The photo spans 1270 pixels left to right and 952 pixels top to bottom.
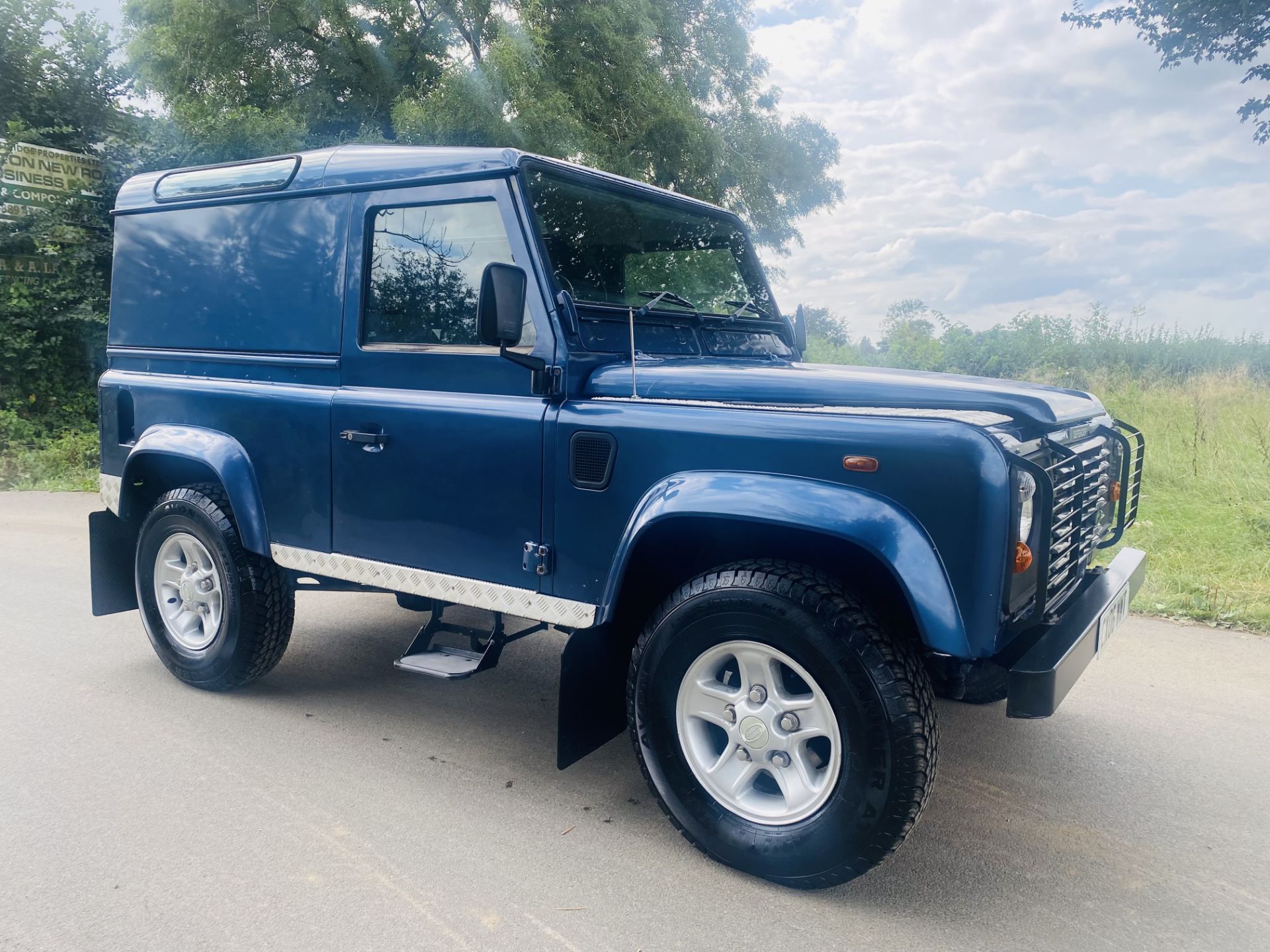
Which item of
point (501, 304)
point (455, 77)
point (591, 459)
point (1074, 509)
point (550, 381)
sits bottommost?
point (1074, 509)

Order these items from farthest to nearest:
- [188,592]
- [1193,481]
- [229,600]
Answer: [1193,481]
[188,592]
[229,600]

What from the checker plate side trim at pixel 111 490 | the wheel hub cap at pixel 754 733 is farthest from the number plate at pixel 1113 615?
the checker plate side trim at pixel 111 490

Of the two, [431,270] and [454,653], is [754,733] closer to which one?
[454,653]

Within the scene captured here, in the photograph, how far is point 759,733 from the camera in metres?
2.86

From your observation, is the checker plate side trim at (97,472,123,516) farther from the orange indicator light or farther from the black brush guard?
the black brush guard

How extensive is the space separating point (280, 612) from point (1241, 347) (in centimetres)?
1512

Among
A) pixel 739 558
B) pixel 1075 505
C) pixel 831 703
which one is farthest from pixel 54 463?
pixel 1075 505

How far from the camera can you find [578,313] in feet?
11.2

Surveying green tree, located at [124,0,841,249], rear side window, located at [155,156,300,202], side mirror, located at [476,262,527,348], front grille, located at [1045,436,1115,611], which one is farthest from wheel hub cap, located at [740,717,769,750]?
green tree, located at [124,0,841,249]

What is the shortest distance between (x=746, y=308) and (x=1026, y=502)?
1.96 m

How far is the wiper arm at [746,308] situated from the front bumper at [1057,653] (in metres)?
1.81

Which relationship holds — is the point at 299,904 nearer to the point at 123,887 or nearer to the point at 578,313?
the point at 123,887

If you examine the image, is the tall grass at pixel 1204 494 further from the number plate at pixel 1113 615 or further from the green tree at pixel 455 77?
the green tree at pixel 455 77

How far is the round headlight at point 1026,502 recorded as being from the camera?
264 centimetres
